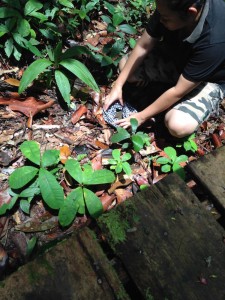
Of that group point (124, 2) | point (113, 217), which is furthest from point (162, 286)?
point (124, 2)

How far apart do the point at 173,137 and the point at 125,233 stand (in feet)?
4.31

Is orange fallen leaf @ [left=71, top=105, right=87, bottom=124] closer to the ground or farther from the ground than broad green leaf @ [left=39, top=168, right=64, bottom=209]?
farther from the ground

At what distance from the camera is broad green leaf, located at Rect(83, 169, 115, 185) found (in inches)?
82.7

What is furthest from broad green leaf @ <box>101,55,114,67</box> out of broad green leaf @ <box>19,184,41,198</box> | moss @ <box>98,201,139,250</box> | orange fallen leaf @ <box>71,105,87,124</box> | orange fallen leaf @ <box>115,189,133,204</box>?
moss @ <box>98,201,139,250</box>

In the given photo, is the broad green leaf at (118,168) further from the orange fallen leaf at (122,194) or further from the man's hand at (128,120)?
the man's hand at (128,120)

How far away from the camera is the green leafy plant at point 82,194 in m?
1.99

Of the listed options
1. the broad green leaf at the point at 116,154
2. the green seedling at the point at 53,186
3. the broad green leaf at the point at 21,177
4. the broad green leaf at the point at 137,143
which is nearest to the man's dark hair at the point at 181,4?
the broad green leaf at the point at 137,143

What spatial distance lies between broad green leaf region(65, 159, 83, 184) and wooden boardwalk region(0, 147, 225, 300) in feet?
1.75

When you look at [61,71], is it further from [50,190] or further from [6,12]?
[50,190]

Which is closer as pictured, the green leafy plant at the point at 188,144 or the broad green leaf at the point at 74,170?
the broad green leaf at the point at 74,170

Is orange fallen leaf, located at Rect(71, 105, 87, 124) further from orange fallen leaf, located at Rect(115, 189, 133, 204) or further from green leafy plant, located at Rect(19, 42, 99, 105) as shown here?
orange fallen leaf, located at Rect(115, 189, 133, 204)

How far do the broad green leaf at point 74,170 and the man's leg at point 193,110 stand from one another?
2.74ft

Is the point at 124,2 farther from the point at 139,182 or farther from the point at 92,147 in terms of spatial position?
the point at 139,182

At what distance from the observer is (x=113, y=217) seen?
5.28ft
